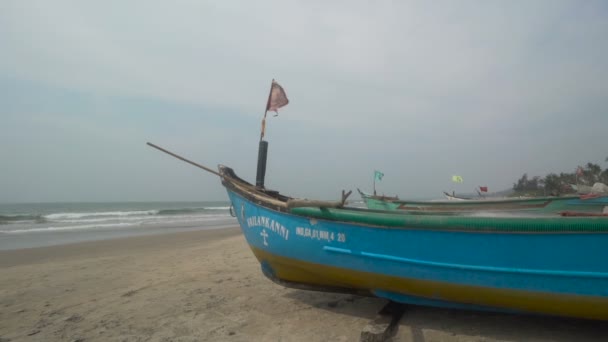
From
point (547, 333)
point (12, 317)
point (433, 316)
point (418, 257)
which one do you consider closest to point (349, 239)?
point (418, 257)

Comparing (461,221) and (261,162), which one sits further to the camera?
(261,162)

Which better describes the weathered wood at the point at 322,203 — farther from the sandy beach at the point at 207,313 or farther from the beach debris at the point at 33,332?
the beach debris at the point at 33,332

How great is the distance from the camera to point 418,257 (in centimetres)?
327

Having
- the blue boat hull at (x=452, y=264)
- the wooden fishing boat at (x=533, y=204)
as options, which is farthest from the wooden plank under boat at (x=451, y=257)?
the wooden fishing boat at (x=533, y=204)

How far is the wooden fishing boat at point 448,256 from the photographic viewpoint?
280cm

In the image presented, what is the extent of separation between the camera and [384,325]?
130 inches

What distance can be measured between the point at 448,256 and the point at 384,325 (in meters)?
0.93

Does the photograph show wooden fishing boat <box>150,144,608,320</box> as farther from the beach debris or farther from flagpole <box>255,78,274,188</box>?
the beach debris

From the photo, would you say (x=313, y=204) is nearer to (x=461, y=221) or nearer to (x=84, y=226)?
(x=461, y=221)

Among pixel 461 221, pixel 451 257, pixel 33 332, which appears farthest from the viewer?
pixel 33 332

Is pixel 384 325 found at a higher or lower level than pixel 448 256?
lower

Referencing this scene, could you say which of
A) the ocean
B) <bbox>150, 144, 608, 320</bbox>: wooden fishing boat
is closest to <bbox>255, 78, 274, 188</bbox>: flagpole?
<bbox>150, 144, 608, 320</bbox>: wooden fishing boat

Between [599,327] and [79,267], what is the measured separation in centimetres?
894

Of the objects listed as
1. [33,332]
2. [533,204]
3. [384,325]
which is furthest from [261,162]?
[533,204]
